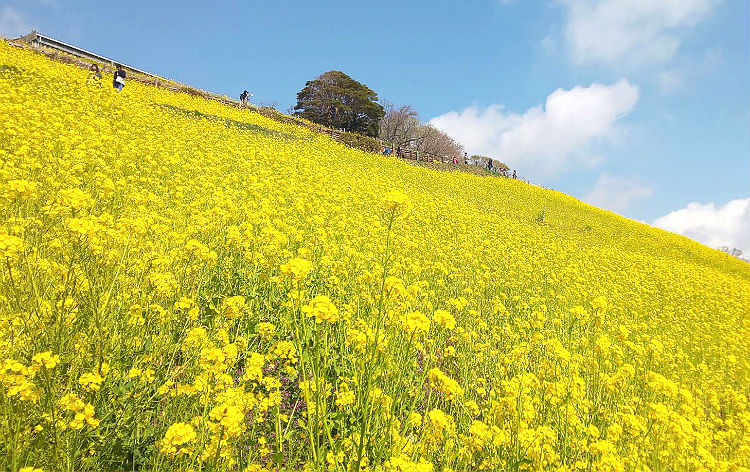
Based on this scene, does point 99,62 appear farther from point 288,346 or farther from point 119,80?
point 288,346

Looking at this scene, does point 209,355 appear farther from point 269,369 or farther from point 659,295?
point 659,295

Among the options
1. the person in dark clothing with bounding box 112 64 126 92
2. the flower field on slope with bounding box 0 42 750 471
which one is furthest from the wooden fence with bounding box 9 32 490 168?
the flower field on slope with bounding box 0 42 750 471

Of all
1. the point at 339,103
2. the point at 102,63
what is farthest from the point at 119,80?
the point at 339,103

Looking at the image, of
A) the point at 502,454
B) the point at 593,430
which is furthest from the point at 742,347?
the point at 502,454

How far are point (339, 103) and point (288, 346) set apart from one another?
1804 inches

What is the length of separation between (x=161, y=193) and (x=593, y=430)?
7703mm

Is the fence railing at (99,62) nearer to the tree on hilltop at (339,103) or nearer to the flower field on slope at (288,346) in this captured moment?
the tree on hilltop at (339,103)

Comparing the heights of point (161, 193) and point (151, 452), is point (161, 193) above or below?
above

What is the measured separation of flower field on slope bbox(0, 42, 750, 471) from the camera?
2.24 metres

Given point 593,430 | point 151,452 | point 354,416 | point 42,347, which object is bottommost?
point 151,452

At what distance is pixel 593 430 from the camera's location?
279 cm

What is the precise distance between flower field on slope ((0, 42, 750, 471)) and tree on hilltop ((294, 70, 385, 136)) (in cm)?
3720

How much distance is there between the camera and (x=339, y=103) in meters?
44.8

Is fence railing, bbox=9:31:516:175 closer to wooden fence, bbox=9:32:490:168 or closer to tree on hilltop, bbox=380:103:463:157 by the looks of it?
wooden fence, bbox=9:32:490:168
